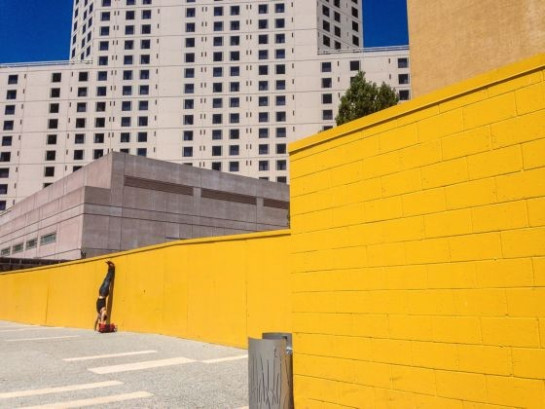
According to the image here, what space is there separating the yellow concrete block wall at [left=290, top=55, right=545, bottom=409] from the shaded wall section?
945 centimetres

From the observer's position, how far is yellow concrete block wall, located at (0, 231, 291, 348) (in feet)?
30.7

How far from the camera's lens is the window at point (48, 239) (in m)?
41.9

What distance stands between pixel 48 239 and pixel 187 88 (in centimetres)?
3854

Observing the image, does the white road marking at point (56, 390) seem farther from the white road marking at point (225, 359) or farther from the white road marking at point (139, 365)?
the white road marking at point (225, 359)

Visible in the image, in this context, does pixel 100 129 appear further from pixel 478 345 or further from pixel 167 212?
pixel 478 345

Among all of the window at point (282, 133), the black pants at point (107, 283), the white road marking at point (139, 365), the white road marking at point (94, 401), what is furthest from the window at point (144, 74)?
the white road marking at point (94, 401)

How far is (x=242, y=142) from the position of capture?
237 feet

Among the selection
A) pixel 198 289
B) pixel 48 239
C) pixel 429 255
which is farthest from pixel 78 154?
pixel 429 255

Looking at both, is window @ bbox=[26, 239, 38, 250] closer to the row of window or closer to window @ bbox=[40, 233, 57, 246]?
the row of window

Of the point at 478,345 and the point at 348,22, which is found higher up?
the point at 348,22

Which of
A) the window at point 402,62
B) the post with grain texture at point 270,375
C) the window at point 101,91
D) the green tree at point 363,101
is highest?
the window at point 402,62

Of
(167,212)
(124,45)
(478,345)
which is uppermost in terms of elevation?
(124,45)

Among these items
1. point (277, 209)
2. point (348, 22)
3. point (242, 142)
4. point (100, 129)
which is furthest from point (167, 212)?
point (348, 22)

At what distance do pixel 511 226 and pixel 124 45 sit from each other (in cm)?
8074
